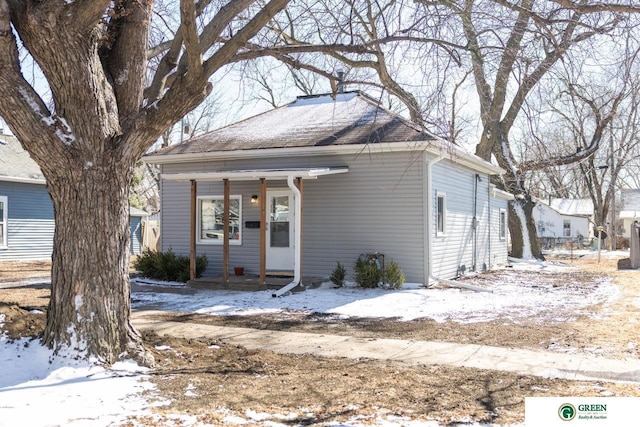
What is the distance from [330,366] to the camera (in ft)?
19.4

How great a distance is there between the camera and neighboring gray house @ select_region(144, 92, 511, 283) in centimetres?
1291

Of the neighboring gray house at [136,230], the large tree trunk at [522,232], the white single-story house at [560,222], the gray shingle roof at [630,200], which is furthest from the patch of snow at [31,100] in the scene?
the gray shingle roof at [630,200]

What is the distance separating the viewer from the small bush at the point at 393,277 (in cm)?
1252

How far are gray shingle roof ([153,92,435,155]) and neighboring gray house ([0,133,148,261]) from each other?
7507 mm

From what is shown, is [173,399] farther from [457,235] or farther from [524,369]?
[457,235]

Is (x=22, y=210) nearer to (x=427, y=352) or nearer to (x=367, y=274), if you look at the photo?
(x=367, y=274)

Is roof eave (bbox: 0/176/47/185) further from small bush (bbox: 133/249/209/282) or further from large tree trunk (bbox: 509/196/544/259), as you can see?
large tree trunk (bbox: 509/196/544/259)

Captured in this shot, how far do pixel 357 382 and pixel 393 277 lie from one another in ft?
24.3

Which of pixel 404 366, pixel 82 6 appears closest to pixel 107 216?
pixel 82 6

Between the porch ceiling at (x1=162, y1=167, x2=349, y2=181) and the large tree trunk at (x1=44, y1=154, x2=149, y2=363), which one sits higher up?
the porch ceiling at (x1=162, y1=167, x2=349, y2=181)

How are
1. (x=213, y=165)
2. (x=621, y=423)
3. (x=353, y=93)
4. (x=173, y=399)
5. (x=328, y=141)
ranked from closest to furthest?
1. (x=621, y=423)
2. (x=173, y=399)
3. (x=328, y=141)
4. (x=213, y=165)
5. (x=353, y=93)

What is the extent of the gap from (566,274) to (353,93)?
866 centimetres

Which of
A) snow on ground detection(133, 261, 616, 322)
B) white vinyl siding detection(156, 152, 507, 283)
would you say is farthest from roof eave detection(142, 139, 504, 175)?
snow on ground detection(133, 261, 616, 322)

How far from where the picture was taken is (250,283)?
1284 cm
